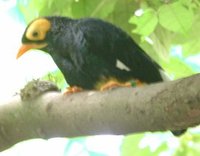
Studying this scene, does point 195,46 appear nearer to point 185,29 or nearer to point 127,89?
point 185,29

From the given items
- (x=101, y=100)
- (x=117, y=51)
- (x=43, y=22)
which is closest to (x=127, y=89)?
(x=101, y=100)

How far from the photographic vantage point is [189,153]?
1097 mm

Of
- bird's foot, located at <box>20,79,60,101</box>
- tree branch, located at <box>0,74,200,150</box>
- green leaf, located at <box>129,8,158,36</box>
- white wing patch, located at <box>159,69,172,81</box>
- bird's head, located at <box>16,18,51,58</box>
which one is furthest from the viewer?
bird's head, located at <box>16,18,51,58</box>

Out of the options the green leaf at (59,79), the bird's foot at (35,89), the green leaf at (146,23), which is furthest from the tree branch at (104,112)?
the green leaf at (59,79)

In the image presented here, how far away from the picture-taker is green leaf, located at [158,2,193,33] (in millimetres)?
882

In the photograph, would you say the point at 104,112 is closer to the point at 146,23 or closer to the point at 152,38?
the point at 146,23

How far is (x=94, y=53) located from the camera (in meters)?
1.10

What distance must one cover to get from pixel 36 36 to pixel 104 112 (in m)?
0.48

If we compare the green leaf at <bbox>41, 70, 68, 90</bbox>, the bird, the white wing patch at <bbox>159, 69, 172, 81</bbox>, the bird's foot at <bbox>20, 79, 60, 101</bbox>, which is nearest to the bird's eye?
the bird

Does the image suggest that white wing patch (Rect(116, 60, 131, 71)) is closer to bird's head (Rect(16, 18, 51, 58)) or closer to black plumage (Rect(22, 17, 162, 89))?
black plumage (Rect(22, 17, 162, 89))

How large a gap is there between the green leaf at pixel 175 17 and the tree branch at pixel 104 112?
0.16 metres

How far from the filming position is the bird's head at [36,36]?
120 cm

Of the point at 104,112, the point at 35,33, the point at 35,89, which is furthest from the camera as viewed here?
the point at 35,33

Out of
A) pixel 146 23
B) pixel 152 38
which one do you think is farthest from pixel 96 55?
pixel 146 23
